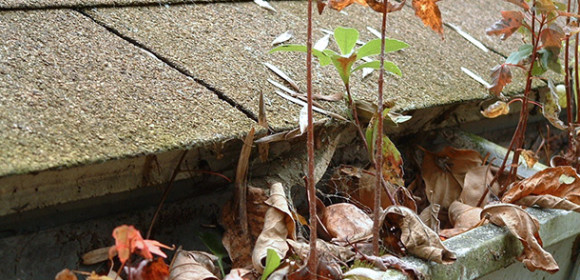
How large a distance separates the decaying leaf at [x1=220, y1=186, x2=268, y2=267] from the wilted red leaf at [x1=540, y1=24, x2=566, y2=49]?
2.53 ft

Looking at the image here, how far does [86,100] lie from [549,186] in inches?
43.8

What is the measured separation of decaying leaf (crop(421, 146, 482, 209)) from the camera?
191 cm

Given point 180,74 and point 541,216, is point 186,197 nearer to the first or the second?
A: point 180,74

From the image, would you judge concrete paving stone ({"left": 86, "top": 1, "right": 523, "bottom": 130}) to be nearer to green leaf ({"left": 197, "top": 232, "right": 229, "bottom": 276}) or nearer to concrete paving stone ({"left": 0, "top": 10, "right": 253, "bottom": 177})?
concrete paving stone ({"left": 0, "top": 10, "right": 253, "bottom": 177})

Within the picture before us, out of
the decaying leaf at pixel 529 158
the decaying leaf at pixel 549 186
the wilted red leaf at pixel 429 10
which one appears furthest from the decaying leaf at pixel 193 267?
the decaying leaf at pixel 529 158

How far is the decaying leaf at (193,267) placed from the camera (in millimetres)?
1306

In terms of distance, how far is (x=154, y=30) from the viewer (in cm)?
173

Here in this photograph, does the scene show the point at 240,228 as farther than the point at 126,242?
Yes

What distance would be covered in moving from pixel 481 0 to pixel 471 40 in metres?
0.68

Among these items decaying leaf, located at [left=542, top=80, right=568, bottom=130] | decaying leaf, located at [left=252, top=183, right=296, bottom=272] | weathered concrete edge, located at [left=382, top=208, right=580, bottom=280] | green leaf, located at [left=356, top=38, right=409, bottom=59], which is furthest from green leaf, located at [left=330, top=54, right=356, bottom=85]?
decaying leaf, located at [left=542, top=80, right=568, bottom=130]

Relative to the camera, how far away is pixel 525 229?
5.21 ft

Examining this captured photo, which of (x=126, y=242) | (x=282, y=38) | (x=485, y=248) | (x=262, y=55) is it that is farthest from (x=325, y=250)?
(x=282, y=38)

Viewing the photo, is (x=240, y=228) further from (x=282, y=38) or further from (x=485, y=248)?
(x=282, y=38)

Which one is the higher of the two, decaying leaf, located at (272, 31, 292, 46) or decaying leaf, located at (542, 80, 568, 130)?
decaying leaf, located at (272, 31, 292, 46)
